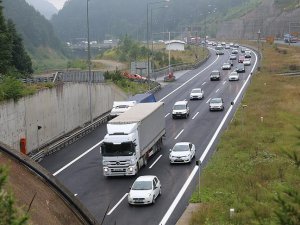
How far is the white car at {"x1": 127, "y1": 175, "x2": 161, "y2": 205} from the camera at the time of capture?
27188 mm

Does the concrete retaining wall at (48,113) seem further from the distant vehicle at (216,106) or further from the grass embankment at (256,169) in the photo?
the grass embankment at (256,169)

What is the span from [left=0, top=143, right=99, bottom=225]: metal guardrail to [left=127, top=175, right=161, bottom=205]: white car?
169 inches

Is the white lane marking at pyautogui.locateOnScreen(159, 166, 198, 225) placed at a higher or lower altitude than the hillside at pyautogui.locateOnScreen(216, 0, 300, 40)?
lower

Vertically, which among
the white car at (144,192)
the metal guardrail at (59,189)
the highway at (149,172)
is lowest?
the highway at (149,172)

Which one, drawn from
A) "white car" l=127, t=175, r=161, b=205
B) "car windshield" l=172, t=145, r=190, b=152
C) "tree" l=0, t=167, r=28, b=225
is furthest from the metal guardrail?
"car windshield" l=172, t=145, r=190, b=152

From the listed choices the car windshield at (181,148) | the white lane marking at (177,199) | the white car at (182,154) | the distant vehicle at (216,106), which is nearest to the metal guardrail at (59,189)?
the white lane marking at (177,199)

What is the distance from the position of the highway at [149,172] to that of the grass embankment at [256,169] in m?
1.24

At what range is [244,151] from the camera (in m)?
36.5

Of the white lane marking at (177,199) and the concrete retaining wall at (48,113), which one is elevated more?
the concrete retaining wall at (48,113)

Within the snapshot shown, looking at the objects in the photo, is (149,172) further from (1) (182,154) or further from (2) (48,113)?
(2) (48,113)

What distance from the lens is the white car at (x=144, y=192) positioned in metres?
27.2

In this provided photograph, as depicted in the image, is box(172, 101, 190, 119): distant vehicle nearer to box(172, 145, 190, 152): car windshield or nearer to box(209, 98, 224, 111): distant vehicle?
box(209, 98, 224, 111): distant vehicle

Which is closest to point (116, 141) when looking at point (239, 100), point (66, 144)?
point (66, 144)

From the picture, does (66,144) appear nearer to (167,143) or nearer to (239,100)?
(167,143)
